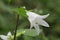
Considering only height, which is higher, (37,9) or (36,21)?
(37,9)

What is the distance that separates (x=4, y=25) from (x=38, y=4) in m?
0.67

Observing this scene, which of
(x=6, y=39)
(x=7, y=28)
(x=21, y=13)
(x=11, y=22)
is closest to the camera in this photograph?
(x=21, y=13)

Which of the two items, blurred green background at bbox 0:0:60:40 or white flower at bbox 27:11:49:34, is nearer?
white flower at bbox 27:11:49:34

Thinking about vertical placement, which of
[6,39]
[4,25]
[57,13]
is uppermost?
[57,13]

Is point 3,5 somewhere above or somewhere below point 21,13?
above

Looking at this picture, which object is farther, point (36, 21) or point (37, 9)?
point (37, 9)

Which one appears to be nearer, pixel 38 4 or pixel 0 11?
pixel 0 11

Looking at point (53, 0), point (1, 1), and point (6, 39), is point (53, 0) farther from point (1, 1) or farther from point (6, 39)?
point (6, 39)

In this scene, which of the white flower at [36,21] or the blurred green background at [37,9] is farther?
the blurred green background at [37,9]

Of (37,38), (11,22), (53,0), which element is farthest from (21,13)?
(53,0)

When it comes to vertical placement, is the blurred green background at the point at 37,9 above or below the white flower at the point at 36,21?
above

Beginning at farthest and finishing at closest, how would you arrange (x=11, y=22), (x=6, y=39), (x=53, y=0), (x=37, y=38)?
(x=53, y=0) → (x=11, y=22) → (x=37, y=38) → (x=6, y=39)

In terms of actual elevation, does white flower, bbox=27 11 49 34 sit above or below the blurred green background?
below

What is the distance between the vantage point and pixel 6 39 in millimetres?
1344
